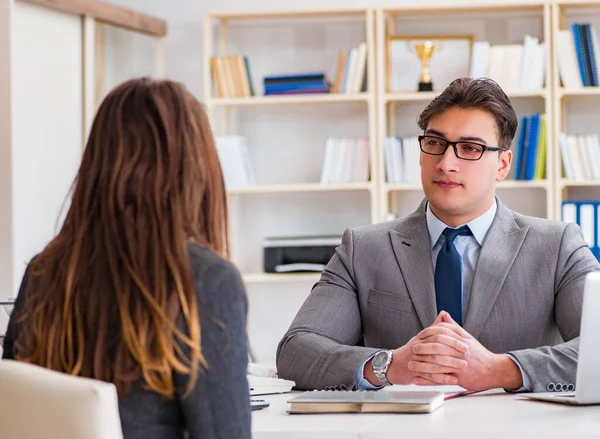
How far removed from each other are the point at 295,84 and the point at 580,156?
1.36m

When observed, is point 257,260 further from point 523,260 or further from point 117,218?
point 117,218

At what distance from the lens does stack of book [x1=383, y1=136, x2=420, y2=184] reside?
477cm

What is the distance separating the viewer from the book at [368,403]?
1.85m

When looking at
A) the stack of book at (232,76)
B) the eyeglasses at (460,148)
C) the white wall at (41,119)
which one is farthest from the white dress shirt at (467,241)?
the stack of book at (232,76)

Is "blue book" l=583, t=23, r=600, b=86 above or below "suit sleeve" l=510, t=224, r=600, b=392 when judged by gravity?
above

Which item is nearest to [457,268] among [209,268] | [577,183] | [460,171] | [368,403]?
[460,171]

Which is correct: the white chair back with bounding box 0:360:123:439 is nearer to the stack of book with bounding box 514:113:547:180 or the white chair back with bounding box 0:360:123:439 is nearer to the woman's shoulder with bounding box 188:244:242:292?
the woman's shoulder with bounding box 188:244:242:292

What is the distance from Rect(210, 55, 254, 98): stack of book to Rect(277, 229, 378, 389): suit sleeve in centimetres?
241

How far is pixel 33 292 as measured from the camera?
1.44m

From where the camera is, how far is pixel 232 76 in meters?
4.93

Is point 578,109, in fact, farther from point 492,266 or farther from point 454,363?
point 454,363

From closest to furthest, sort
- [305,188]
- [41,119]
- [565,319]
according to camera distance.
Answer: [565,319] → [41,119] → [305,188]

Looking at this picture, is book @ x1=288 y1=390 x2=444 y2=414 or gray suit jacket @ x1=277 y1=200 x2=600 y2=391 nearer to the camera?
book @ x1=288 y1=390 x2=444 y2=414

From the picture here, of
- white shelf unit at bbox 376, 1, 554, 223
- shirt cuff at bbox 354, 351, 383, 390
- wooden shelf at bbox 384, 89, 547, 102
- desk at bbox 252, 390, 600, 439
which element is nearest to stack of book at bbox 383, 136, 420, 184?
white shelf unit at bbox 376, 1, 554, 223
